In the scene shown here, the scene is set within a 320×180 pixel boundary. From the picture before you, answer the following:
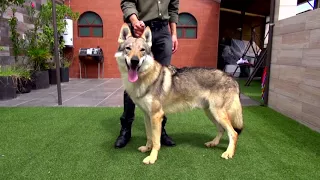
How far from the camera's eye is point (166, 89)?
255cm

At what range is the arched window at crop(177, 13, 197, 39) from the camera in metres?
9.23

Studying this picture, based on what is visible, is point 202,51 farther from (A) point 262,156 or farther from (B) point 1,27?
(A) point 262,156

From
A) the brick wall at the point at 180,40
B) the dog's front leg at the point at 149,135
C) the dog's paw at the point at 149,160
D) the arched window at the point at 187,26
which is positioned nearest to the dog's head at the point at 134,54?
the dog's front leg at the point at 149,135

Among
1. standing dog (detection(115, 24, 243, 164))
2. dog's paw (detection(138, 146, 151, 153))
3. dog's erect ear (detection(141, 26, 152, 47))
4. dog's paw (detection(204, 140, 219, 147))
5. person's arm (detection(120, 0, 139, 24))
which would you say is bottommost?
dog's paw (detection(138, 146, 151, 153))

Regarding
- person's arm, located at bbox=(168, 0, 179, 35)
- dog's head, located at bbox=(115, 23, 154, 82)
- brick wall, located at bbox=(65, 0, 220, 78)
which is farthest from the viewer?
brick wall, located at bbox=(65, 0, 220, 78)

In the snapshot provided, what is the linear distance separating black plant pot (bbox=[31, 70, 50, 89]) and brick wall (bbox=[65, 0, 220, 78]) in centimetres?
251

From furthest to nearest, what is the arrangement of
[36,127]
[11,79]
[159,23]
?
[11,79]
[36,127]
[159,23]

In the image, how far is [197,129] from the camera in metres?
3.44

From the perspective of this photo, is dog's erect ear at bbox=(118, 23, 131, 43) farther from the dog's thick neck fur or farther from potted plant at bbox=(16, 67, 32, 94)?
potted plant at bbox=(16, 67, 32, 94)

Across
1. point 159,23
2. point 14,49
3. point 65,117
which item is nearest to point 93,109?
point 65,117

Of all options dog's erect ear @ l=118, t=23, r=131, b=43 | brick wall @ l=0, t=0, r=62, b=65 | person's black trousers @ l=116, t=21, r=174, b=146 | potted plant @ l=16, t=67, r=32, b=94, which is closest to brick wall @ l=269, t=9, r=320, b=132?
person's black trousers @ l=116, t=21, r=174, b=146

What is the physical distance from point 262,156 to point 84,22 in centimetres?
840

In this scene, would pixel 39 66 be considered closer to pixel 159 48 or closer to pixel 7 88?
pixel 7 88

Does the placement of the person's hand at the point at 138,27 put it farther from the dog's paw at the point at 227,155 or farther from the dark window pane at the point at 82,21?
the dark window pane at the point at 82,21
